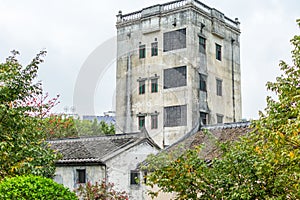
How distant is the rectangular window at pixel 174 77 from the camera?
22.8 meters

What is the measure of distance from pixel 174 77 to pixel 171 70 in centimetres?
43

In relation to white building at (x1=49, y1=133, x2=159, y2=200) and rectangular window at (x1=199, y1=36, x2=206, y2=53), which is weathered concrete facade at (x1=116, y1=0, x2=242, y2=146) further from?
white building at (x1=49, y1=133, x2=159, y2=200)

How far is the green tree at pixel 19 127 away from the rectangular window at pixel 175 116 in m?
11.8

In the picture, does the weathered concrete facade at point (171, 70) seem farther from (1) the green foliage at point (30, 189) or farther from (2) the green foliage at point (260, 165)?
(1) the green foliage at point (30, 189)

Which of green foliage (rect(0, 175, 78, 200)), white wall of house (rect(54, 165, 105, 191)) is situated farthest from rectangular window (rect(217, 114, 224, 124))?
green foliage (rect(0, 175, 78, 200))

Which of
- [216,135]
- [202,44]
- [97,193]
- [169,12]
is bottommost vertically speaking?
[97,193]

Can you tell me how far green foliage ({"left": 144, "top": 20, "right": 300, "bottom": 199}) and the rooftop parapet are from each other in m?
15.2

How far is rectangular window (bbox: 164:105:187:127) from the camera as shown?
74.2 feet

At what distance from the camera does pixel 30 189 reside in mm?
8703

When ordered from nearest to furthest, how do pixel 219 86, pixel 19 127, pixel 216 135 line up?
pixel 19 127 → pixel 216 135 → pixel 219 86

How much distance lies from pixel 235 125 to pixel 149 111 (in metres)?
7.90

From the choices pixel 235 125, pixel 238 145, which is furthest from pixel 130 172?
pixel 238 145

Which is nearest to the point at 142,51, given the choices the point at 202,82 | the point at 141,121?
the point at 202,82

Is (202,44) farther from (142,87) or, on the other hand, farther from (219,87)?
(142,87)
